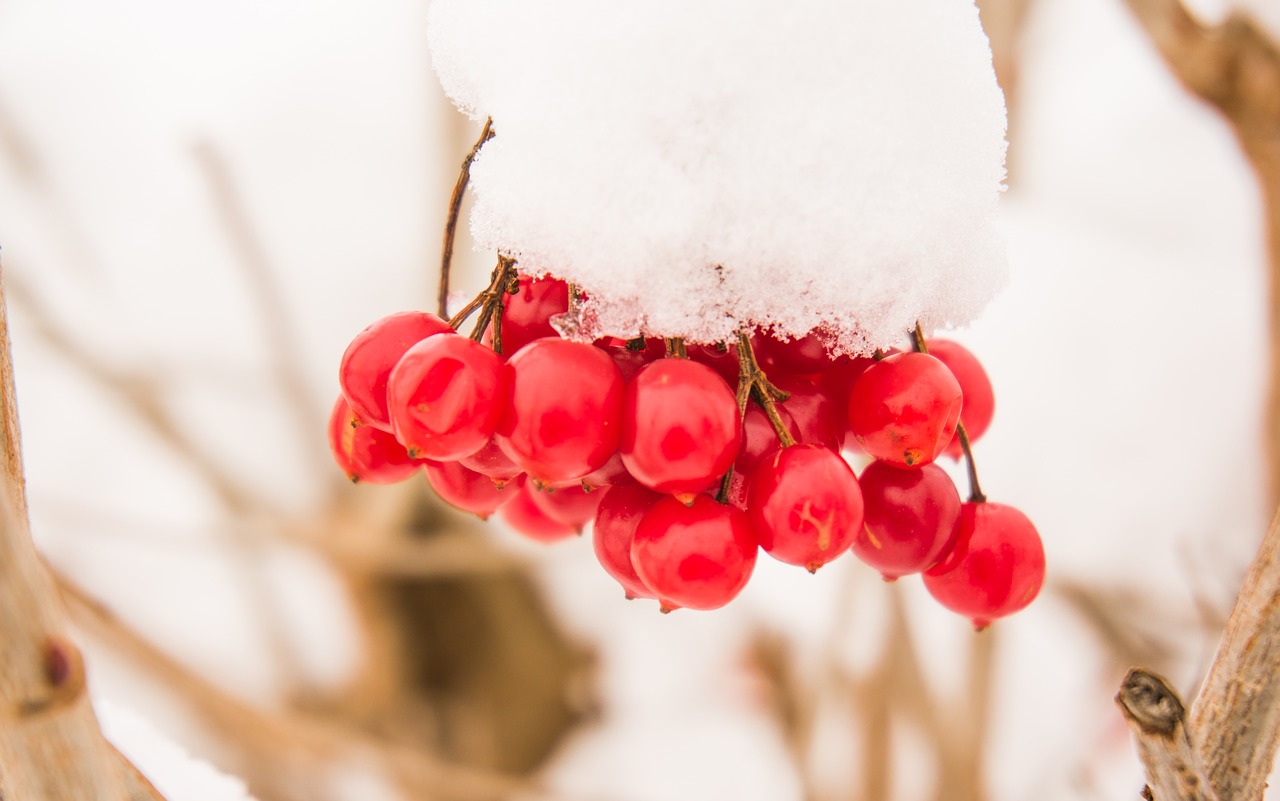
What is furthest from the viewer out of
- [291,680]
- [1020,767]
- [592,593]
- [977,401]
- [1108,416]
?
[592,593]

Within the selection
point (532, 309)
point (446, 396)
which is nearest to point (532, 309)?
point (532, 309)

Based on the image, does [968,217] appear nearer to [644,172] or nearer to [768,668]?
[644,172]

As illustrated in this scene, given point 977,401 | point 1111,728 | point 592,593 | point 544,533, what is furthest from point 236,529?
point 1111,728

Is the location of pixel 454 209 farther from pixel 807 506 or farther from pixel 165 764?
pixel 165 764

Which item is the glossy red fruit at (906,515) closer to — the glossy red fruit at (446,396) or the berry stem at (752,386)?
the berry stem at (752,386)

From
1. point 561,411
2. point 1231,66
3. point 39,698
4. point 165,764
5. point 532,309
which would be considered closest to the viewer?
point 39,698

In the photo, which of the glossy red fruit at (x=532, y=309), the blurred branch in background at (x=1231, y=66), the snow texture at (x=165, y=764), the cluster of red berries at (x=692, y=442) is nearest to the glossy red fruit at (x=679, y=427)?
the cluster of red berries at (x=692, y=442)

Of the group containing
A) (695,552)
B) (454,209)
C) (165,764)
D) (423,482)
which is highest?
(454,209)
